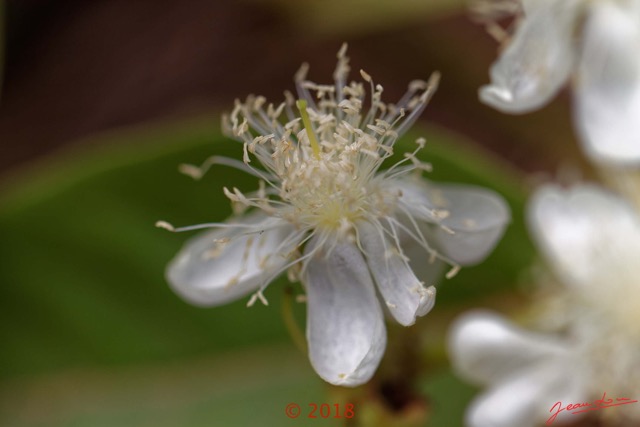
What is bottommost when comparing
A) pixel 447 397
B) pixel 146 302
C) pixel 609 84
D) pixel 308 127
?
pixel 447 397

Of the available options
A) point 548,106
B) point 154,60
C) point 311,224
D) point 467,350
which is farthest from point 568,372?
point 154,60

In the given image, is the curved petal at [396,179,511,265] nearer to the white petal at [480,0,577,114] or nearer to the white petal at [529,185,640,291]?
the white petal at [480,0,577,114]

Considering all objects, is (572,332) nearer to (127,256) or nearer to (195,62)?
(127,256)

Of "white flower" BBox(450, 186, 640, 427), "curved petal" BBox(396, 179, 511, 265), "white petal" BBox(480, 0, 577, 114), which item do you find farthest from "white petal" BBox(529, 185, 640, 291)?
"curved petal" BBox(396, 179, 511, 265)

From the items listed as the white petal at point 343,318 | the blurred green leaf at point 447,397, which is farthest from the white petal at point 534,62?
the blurred green leaf at point 447,397

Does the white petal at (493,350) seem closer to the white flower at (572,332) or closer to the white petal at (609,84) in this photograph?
the white flower at (572,332)

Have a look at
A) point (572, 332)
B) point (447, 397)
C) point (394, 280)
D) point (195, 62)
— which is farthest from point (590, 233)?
point (195, 62)
